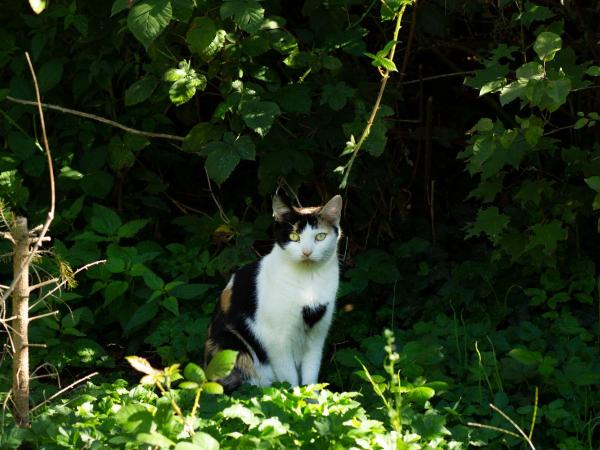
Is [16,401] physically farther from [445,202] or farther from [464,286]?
[445,202]

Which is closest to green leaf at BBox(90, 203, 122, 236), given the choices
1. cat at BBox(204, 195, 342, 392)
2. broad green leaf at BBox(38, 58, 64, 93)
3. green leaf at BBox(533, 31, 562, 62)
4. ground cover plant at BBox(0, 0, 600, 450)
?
ground cover plant at BBox(0, 0, 600, 450)

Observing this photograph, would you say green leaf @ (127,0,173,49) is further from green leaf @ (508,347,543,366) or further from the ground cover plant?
green leaf @ (508,347,543,366)

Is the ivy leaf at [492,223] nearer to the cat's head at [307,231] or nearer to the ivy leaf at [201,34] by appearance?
the cat's head at [307,231]

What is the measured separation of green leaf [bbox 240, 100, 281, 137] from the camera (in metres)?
4.16

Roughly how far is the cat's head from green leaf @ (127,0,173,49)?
0.92 meters

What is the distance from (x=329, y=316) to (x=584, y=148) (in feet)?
5.34

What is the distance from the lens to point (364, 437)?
9.60 feet

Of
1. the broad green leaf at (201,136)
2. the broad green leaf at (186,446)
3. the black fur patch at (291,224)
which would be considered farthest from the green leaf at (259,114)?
the broad green leaf at (186,446)

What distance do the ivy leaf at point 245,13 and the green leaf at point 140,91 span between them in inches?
27.6

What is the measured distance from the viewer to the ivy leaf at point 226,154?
4.18 m

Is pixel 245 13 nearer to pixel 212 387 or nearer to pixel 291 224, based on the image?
pixel 291 224

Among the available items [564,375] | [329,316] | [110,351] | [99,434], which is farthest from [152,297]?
[564,375]

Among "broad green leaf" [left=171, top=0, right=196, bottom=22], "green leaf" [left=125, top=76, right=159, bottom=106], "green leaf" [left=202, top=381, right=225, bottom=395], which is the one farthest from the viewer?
"green leaf" [left=125, top=76, right=159, bottom=106]

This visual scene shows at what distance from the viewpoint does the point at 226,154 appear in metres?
4.23
